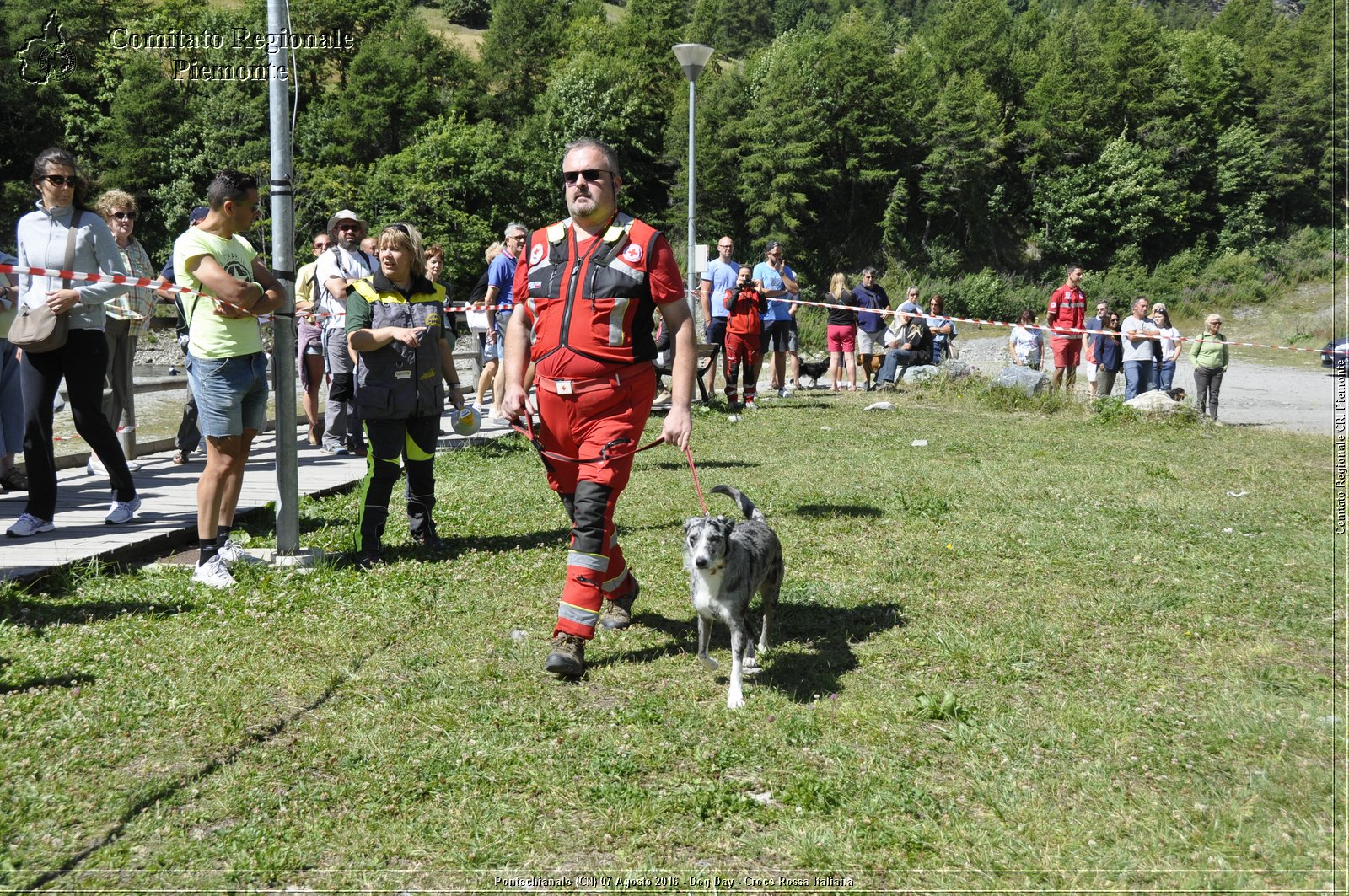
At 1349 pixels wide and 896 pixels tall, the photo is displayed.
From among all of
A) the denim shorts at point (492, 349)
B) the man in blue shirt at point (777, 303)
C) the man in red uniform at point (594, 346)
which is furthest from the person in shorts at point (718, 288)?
the man in red uniform at point (594, 346)

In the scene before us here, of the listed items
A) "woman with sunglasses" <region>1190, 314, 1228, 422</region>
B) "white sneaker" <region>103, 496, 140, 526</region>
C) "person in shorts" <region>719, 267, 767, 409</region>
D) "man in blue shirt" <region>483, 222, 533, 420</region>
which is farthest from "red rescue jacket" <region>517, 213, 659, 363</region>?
"woman with sunglasses" <region>1190, 314, 1228, 422</region>

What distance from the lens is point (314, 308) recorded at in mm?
10906

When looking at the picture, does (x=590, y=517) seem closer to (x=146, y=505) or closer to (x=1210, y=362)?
(x=146, y=505)

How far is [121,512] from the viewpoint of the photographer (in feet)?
23.5

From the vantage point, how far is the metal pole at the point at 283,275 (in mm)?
5859

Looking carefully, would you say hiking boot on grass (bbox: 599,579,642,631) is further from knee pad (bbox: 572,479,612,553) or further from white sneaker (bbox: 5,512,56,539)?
white sneaker (bbox: 5,512,56,539)

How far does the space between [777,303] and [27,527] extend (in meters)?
11.5

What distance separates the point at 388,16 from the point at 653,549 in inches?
3150

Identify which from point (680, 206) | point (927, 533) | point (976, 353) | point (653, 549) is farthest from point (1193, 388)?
point (680, 206)

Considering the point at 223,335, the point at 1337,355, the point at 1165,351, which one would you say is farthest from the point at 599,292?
the point at 1165,351

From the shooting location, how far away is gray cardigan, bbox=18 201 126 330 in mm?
6348

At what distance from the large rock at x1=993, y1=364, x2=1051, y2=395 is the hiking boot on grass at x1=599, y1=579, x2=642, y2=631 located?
504 inches

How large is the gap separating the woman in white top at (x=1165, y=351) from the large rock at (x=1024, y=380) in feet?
6.02

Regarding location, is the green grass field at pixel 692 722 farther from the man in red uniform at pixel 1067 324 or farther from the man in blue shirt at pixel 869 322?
the man in blue shirt at pixel 869 322
